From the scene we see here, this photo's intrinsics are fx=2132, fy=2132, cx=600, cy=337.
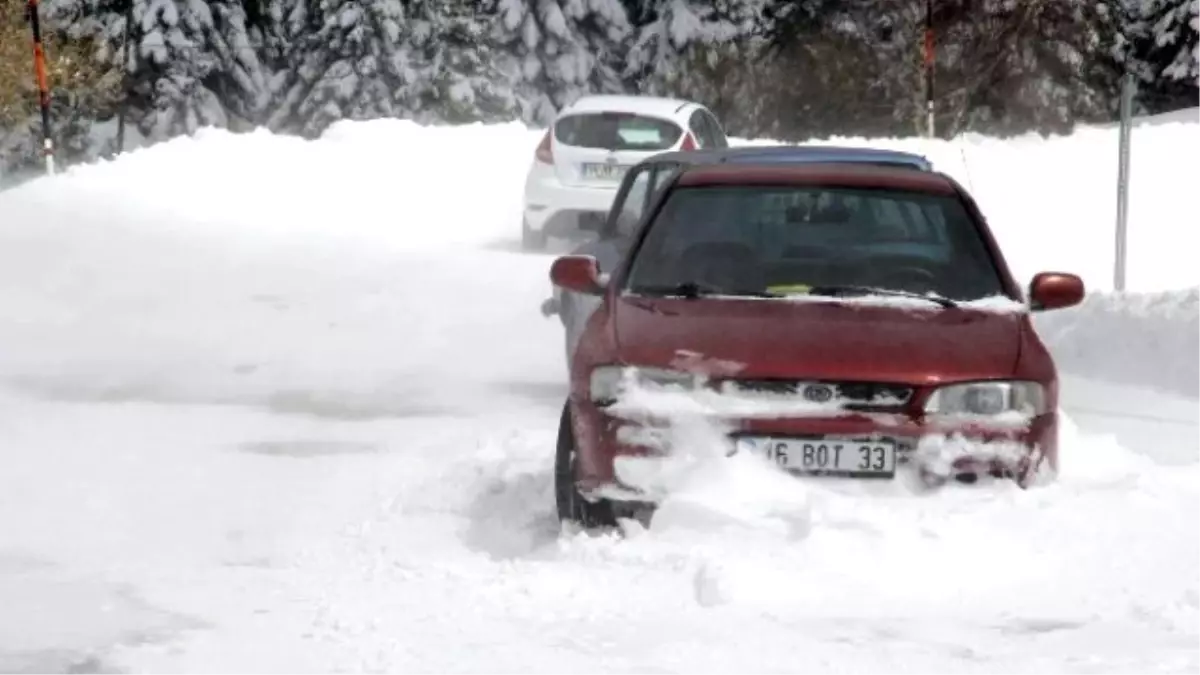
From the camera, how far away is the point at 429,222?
24969 millimetres

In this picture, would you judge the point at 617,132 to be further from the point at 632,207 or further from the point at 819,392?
the point at 819,392

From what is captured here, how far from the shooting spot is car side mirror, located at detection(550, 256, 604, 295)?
8.16m

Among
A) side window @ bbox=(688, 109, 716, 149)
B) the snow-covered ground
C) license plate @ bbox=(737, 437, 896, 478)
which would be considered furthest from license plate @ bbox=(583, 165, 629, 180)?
license plate @ bbox=(737, 437, 896, 478)

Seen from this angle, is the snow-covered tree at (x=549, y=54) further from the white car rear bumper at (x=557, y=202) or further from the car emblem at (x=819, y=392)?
the car emblem at (x=819, y=392)

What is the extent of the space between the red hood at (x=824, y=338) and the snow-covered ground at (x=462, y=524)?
41 cm

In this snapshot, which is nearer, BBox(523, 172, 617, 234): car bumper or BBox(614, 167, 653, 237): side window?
BBox(614, 167, 653, 237): side window

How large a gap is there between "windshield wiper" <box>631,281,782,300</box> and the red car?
0.04 feet

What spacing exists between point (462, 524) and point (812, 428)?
5.92 ft

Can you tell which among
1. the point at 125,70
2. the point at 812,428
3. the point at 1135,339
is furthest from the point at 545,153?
the point at 125,70

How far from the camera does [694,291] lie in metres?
A: 7.88

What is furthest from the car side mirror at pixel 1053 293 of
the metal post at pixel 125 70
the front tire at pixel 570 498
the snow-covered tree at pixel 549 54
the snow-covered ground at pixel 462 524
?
the metal post at pixel 125 70

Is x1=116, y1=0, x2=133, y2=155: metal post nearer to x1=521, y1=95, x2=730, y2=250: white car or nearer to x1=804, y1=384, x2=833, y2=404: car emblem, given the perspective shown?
x1=521, y1=95, x2=730, y2=250: white car

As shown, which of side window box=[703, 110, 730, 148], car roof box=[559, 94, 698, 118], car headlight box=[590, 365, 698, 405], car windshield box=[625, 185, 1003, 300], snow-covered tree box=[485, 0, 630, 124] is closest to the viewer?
car headlight box=[590, 365, 698, 405]

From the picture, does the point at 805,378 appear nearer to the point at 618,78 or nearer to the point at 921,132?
the point at 921,132
